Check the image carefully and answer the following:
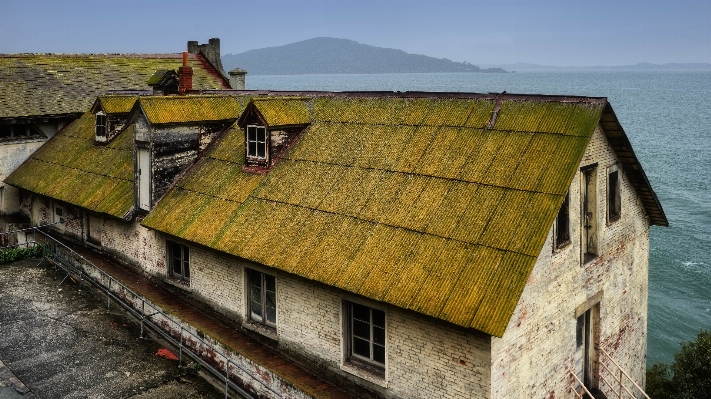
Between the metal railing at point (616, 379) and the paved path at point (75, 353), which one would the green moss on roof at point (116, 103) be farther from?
the metal railing at point (616, 379)

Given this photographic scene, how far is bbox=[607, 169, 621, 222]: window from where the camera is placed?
15866 mm

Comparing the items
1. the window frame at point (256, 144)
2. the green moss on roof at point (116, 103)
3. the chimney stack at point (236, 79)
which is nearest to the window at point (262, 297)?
the window frame at point (256, 144)

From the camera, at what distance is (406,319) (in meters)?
13.0

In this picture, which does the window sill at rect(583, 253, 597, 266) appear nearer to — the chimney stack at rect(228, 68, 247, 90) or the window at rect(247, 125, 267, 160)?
the window at rect(247, 125, 267, 160)

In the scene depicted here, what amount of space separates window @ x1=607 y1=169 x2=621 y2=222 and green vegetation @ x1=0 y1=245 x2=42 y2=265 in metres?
20.4

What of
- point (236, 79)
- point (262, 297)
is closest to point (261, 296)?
point (262, 297)

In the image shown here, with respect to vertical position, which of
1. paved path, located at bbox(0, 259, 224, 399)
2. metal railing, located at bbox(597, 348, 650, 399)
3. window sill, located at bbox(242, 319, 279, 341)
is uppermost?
window sill, located at bbox(242, 319, 279, 341)

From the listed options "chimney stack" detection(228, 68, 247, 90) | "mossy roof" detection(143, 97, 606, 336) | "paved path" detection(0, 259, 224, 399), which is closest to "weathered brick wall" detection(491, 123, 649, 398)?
"mossy roof" detection(143, 97, 606, 336)

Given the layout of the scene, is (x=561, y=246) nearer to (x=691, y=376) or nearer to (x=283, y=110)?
(x=283, y=110)

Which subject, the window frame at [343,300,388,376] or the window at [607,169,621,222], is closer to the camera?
the window frame at [343,300,388,376]

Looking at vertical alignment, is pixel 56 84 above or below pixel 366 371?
above

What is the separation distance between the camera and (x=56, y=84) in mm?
31359

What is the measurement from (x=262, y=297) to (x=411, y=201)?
4.70 metres

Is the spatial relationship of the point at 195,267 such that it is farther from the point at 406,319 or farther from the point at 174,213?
the point at 406,319
